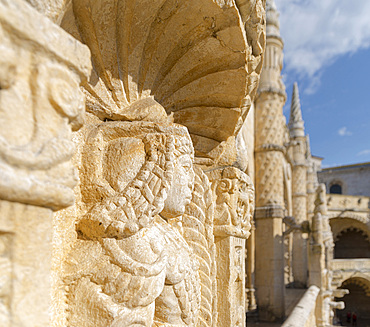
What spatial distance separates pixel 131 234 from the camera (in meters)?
1.34

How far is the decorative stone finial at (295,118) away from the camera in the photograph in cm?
1745

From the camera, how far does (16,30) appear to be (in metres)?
0.67

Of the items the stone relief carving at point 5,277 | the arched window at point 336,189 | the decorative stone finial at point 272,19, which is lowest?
the stone relief carving at point 5,277

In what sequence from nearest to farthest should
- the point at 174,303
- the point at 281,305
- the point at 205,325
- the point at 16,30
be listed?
the point at 16,30 < the point at 174,303 < the point at 205,325 < the point at 281,305

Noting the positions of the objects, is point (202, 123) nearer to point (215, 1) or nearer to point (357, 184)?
point (215, 1)

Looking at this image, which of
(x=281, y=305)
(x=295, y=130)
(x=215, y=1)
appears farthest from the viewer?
(x=295, y=130)

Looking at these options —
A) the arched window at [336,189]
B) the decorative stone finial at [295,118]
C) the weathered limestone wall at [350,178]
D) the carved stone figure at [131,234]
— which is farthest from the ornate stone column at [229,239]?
the arched window at [336,189]

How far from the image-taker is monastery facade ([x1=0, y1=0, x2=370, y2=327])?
0.70 metres

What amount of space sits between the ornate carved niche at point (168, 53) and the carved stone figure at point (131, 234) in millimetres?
216

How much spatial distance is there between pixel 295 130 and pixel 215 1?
1704cm

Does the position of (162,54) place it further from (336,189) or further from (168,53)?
(336,189)

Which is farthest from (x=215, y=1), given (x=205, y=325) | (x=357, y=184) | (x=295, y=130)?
(x=357, y=184)

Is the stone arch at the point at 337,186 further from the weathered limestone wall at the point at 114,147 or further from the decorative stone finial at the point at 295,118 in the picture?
the weathered limestone wall at the point at 114,147

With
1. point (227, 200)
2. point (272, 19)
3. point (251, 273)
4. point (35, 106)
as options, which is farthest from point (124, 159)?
point (272, 19)
